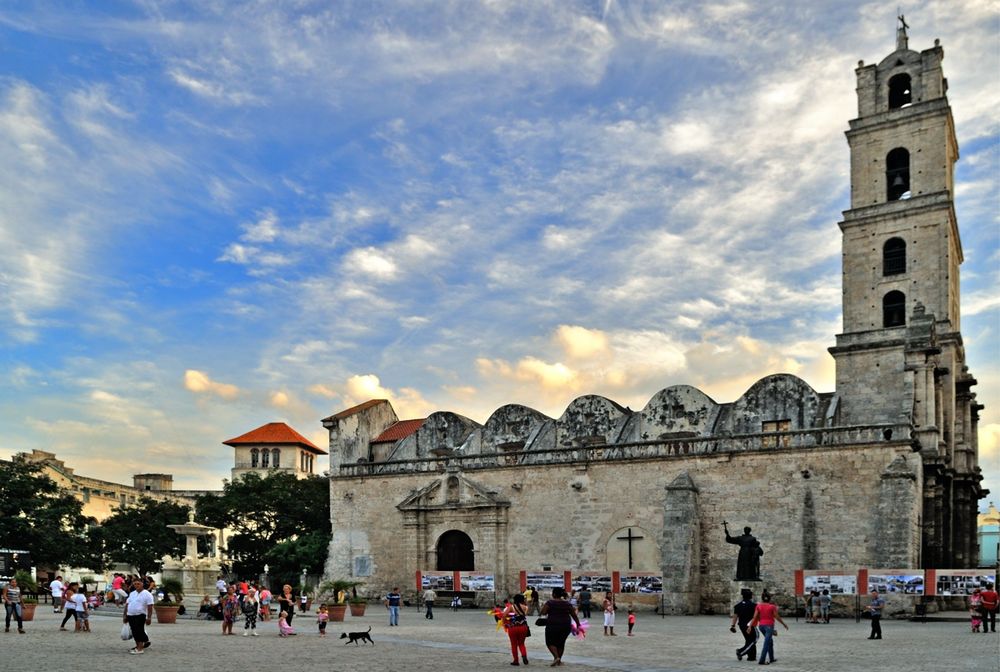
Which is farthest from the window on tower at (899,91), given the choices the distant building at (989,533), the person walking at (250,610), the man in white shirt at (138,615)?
the distant building at (989,533)

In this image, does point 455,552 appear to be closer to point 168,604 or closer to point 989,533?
point 168,604

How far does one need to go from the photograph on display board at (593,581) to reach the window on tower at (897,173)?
1794cm

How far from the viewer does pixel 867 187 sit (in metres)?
37.8

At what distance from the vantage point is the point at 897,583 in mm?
29219

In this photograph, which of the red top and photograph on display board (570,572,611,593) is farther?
photograph on display board (570,572,611,593)

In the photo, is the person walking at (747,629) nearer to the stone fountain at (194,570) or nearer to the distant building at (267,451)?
the stone fountain at (194,570)

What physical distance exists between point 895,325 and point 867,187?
563 cm

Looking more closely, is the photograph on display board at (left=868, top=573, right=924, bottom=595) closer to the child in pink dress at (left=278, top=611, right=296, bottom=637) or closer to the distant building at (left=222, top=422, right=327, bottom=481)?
the child in pink dress at (left=278, top=611, right=296, bottom=637)

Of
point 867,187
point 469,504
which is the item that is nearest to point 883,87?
point 867,187

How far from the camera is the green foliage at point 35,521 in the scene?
156ft

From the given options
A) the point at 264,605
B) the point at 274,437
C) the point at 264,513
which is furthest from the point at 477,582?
the point at 274,437

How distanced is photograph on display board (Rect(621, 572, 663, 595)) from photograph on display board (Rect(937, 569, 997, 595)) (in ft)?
29.3

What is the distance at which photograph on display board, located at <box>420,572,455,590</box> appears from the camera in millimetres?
36719

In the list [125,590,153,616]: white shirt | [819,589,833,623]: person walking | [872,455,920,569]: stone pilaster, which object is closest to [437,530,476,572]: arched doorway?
[819,589,833,623]: person walking
